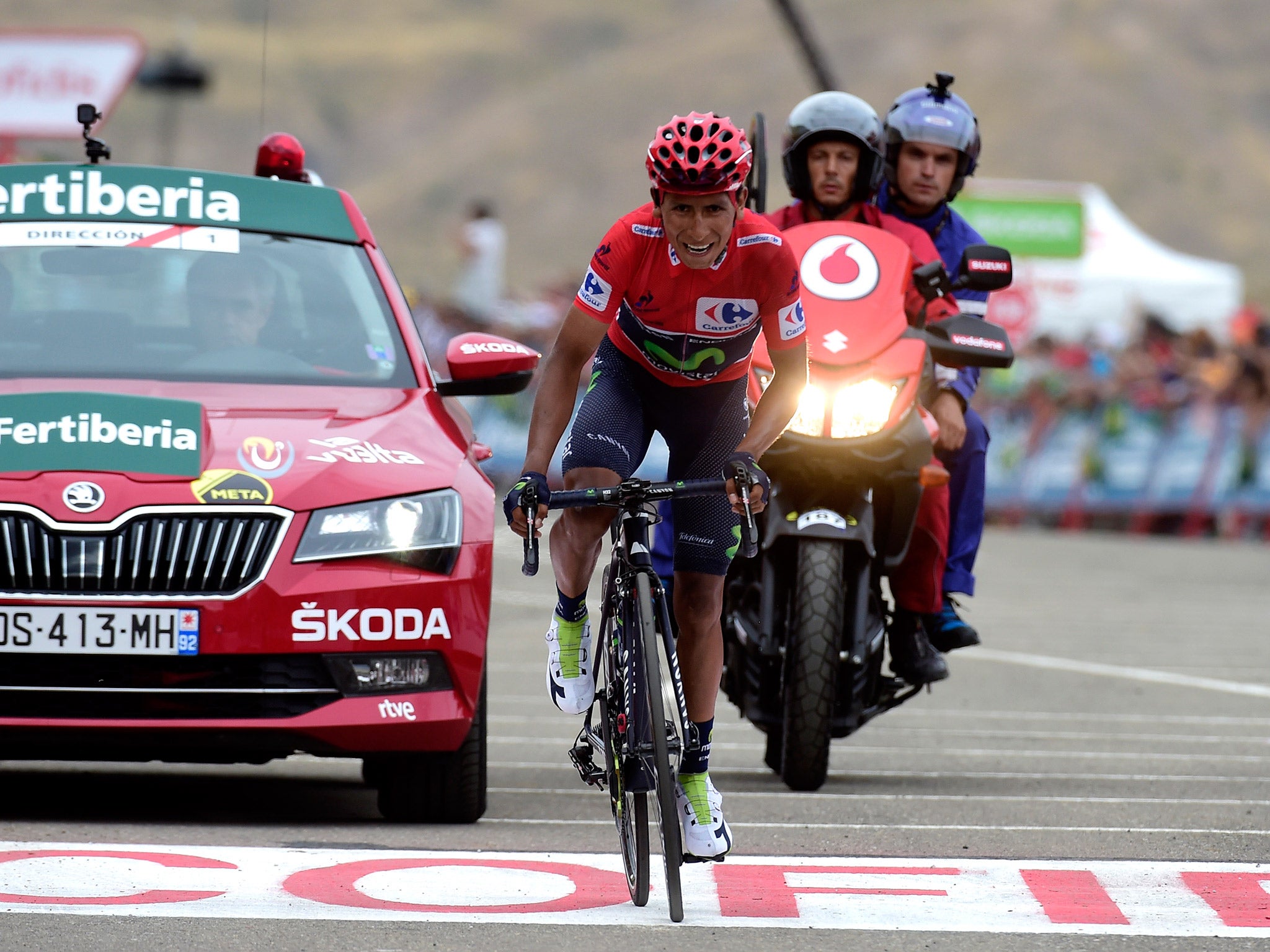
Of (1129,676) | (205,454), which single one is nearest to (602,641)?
(205,454)

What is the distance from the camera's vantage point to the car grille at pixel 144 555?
257 inches

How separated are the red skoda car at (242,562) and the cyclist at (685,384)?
1.74 feet

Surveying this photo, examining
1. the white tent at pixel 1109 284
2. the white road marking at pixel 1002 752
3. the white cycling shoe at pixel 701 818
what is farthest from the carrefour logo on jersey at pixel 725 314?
the white tent at pixel 1109 284

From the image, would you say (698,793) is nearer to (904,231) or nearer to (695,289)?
(695,289)

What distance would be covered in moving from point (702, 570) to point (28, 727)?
187cm

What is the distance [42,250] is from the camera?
7.83 m

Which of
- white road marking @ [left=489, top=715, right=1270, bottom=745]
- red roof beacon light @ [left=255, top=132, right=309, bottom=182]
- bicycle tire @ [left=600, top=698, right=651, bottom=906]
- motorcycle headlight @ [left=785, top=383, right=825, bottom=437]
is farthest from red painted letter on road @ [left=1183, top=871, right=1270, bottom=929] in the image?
red roof beacon light @ [left=255, top=132, right=309, bottom=182]

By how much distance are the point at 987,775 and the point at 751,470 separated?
3197 millimetres

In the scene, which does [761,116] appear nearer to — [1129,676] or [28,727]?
[28,727]

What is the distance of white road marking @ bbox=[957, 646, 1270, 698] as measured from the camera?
11.6m

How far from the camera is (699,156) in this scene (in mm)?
5742

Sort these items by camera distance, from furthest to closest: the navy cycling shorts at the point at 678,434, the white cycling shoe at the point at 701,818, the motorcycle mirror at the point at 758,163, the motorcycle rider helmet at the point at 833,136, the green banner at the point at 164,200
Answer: the motorcycle rider helmet at the point at 833,136 < the motorcycle mirror at the point at 758,163 < the green banner at the point at 164,200 < the navy cycling shorts at the point at 678,434 < the white cycling shoe at the point at 701,818

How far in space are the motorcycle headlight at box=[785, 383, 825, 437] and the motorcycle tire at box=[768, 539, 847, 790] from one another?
0.35 metres

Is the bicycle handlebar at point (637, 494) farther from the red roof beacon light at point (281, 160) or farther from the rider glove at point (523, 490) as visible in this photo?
the red roof beacon light at point (281, 160)
